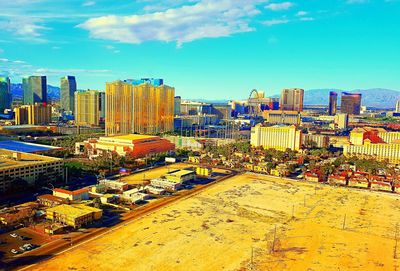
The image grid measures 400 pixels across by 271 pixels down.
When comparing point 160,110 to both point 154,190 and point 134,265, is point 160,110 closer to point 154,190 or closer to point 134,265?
point 154,190

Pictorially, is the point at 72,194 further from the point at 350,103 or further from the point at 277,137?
the point at 350,103

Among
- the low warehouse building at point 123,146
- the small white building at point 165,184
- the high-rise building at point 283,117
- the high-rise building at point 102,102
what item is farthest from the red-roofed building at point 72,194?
the high-rise building at point 283,117

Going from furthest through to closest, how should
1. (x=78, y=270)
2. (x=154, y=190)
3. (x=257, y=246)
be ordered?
(x=154, y=190) → (x=257, y=246) → (x=78, y=270)

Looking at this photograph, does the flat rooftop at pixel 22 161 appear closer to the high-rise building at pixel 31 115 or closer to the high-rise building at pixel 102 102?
the high-rise building at pixel 31 115

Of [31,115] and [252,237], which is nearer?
[252,237]

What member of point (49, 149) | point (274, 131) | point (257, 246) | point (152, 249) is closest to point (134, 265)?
point (152, 249)

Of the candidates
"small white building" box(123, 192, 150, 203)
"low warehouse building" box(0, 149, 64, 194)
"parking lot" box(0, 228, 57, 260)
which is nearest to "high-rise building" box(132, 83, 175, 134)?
"low warehouse building" box(0, 149, 64, 194)

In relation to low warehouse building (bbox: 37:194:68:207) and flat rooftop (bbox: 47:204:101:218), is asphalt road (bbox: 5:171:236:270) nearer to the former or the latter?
flat rooftop (bbox: 47:204:101:218)

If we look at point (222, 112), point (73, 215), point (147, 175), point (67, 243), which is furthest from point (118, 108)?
point (222, 112)
